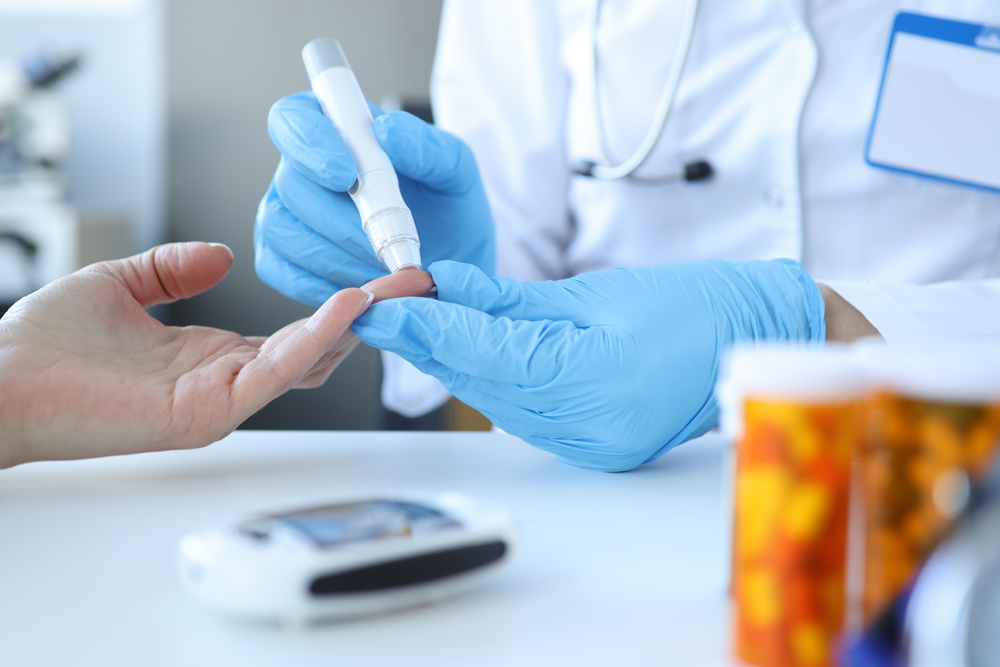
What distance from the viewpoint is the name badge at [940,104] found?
0.83 meters

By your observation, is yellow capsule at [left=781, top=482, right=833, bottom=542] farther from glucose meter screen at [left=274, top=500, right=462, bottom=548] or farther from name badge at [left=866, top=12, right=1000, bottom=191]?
name badge at [left=866, top=12, right=1000, bottom=191]

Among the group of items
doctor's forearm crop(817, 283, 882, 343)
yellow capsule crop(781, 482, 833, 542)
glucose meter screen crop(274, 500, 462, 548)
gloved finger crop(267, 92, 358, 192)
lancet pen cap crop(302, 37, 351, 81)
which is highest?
lancet pen cap crop(302, 37, 351, 81)

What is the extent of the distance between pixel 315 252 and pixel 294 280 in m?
0.05

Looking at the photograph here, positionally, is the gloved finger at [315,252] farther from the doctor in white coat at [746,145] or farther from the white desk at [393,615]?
the white desk at [393,615]

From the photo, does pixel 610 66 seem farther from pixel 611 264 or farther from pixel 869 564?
pixel 869 564

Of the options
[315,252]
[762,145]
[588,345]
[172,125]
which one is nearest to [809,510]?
[588,345]

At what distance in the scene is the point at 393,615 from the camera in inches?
13.1

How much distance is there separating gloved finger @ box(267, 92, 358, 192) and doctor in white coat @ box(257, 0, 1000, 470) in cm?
10

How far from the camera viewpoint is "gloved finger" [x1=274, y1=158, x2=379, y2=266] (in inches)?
29.2

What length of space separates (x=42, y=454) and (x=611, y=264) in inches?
26.7

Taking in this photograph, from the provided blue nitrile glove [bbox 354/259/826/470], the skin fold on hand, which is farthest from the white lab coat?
the skin fold on hand

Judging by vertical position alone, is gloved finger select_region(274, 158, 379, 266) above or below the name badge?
below

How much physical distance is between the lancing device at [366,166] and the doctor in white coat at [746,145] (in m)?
0.13

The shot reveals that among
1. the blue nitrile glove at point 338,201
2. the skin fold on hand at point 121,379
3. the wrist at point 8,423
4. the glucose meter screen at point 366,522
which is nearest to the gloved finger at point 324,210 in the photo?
the blue nitrile glove at point 338,201
